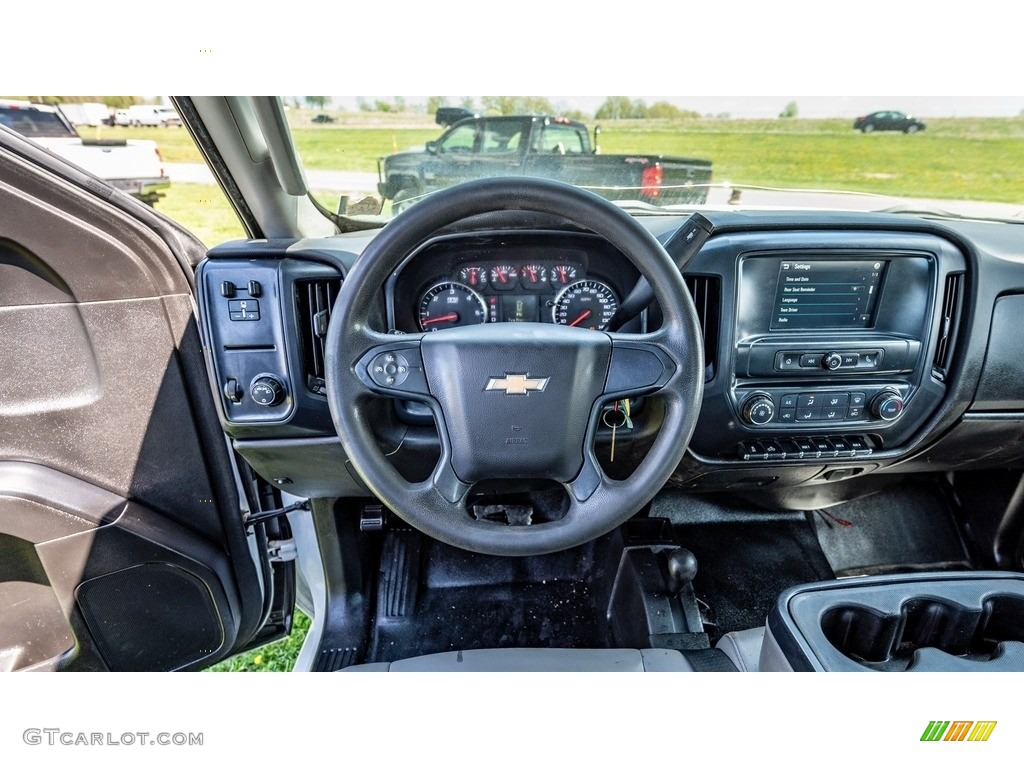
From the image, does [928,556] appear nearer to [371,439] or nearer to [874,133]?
[874,133]

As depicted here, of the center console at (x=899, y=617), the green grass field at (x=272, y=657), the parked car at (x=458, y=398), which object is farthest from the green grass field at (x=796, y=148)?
the green grass field at (x=272, y=657)

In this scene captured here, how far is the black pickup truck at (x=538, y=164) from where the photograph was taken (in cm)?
158

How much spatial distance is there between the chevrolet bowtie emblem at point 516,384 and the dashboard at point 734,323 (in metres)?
0.25

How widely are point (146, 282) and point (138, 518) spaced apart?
649 millimetres

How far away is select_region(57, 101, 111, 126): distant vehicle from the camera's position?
1275mm

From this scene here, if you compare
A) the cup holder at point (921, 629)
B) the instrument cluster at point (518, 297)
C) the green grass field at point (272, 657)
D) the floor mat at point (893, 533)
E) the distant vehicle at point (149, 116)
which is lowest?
the green grass field at point (272, 657)

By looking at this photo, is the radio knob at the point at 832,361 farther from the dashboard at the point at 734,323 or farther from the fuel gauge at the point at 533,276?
the fuel gauge at the point at 533,276

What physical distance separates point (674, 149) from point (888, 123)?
567mm

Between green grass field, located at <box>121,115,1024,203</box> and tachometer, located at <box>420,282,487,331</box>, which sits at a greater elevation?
green grass field, located at <box>121,115,1024,203</box>

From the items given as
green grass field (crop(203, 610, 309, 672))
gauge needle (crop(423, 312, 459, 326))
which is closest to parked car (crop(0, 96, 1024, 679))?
gauge needle (crop(423, 312, 459, 326))

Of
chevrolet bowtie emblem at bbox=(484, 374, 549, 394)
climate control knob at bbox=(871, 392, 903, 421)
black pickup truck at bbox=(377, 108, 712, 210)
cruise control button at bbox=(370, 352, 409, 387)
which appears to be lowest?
climate control knob at bbox=(871, 392, 903, 421)

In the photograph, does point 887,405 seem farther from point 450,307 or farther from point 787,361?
point 450,307

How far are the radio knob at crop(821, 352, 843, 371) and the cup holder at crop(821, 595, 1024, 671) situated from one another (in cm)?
59

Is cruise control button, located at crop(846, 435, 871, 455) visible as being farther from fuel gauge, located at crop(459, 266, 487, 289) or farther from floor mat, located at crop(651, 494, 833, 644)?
fuel gauge, located at crop(459, 266, 487, 289)
